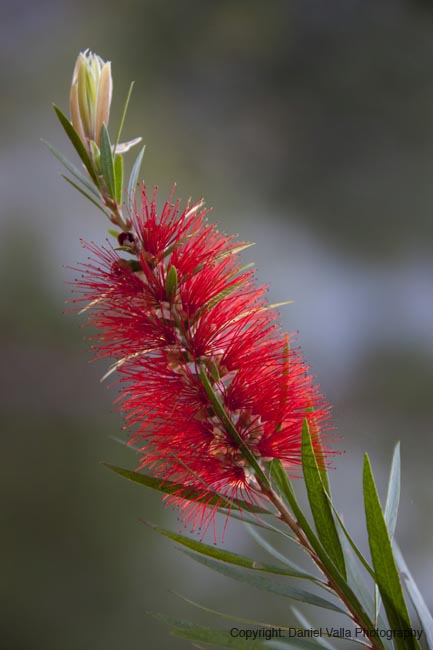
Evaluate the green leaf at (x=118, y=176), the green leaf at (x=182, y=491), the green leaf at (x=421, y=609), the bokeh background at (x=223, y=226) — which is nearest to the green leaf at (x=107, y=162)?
the green leaf at (x=118, y=176)

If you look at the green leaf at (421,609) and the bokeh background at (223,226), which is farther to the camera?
the bokeh background at (223,226)

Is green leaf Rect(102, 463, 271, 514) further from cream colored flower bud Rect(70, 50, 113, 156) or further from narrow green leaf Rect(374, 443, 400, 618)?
cream colored flower bud Rect(70, 50, 113, 156)

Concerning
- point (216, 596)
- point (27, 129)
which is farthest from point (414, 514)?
point (27, 129)

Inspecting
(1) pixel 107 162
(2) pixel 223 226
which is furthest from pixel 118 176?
(2) pixel 223 226

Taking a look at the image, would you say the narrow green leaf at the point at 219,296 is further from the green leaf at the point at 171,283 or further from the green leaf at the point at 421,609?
the green leaf at the point at 421,609

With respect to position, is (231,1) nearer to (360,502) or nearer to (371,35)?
(371,35)
